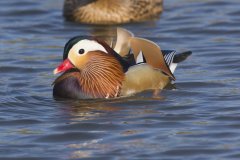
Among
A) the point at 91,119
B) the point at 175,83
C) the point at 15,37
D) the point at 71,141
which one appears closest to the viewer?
the point at 71,141

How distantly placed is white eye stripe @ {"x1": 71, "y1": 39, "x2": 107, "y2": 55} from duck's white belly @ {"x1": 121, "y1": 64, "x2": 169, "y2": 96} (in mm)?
418

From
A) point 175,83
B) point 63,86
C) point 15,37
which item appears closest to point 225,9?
point 15,37

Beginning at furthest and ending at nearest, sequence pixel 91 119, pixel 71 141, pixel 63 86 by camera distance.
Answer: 1. pixel 63 86
2. pixel 91 119
3. pixel 71 141

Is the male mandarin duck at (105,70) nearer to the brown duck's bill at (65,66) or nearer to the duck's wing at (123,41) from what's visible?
the brown duck's bill at (65,66)

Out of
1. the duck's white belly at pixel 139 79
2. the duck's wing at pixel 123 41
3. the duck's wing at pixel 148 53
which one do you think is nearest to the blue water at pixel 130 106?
the duck's white belly at pixel 139 79

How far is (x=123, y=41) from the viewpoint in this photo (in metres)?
12.6

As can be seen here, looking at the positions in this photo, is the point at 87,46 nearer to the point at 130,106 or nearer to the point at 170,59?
the point at 130,106

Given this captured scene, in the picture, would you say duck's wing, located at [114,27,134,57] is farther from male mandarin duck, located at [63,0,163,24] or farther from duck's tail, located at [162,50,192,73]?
male mandarin duck, located at [63,0,163,24]

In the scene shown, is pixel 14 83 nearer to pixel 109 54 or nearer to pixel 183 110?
pixel 109 54

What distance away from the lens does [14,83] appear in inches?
514

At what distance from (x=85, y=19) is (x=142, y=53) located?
515cm

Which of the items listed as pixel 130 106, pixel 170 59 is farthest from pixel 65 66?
pixel 170 59

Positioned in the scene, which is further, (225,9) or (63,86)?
(225,9)

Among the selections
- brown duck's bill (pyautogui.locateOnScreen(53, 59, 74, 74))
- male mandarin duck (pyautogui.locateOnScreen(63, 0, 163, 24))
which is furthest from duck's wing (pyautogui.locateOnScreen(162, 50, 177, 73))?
male mandarin duck (pyautogui.locateOnScreen(63, 0, 163, 24))
